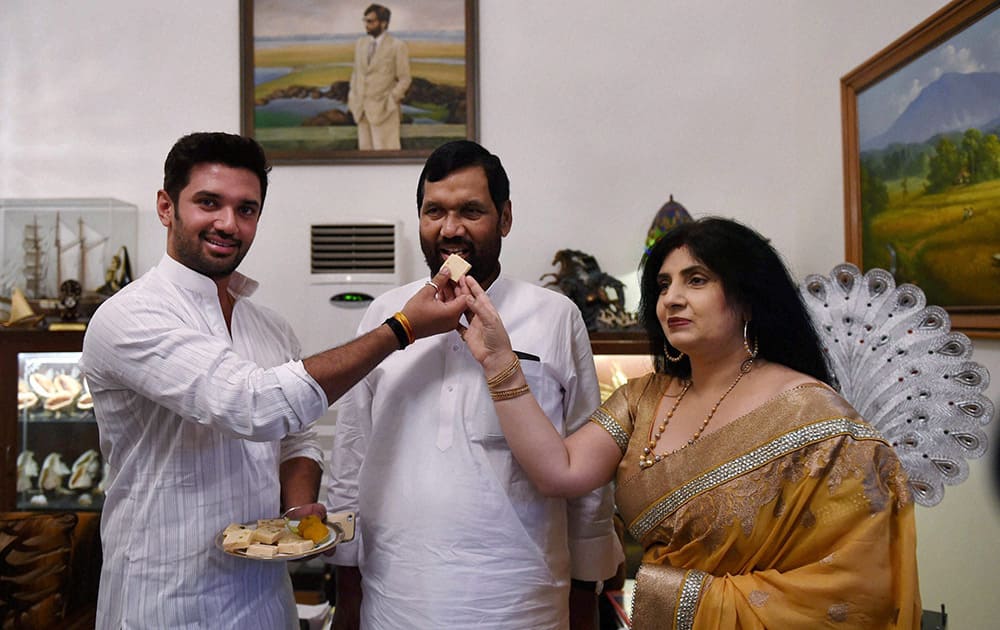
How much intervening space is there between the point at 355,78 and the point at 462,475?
2335 mm

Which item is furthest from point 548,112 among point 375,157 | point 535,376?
point 535,376

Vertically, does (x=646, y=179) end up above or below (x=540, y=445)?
above

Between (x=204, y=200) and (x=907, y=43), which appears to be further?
(x=907, y=43)

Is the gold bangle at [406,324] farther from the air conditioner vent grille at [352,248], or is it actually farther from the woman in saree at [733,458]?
the air conditioner vent grille at [352,248]

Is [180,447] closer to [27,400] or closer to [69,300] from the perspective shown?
[69,300]

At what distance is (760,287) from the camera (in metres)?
1.35

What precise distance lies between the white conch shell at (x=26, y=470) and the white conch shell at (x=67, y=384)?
0.30 m

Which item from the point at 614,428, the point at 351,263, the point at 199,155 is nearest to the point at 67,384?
the point at 351,263

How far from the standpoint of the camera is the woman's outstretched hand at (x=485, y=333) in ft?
4.76

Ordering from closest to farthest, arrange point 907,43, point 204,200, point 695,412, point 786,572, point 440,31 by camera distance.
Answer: point 786,572, point 695,412, point 204,200, point 907,43, point 440,31

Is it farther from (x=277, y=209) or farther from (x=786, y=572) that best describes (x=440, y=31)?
(x=786, y=572)

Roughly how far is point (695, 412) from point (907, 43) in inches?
69.1

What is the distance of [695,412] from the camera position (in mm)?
1414

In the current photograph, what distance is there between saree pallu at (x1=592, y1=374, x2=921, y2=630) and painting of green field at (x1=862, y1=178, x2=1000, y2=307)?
39.8 inches
